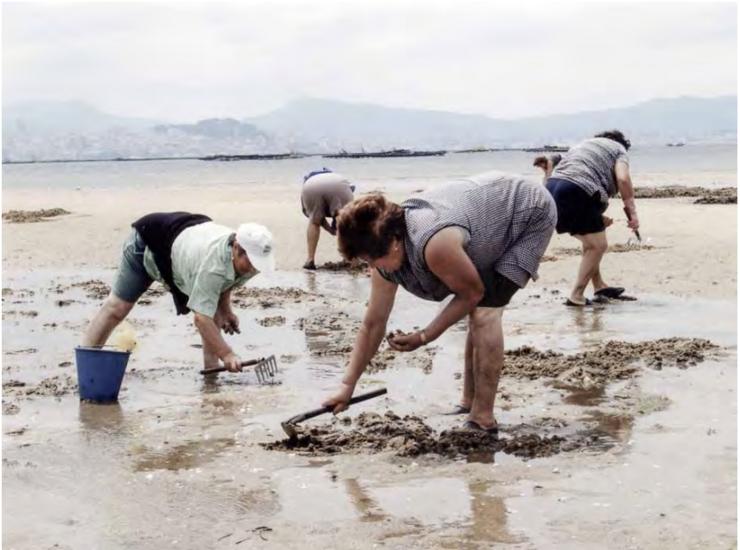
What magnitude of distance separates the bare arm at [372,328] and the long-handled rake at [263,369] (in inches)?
57.4

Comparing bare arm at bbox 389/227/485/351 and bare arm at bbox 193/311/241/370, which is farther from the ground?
bare arm at bbox 389/227/485/351

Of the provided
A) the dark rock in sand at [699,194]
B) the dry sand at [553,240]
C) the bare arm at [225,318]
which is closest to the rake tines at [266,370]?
the bare arm at [225,318]

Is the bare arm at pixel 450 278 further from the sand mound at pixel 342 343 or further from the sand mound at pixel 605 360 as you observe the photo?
the sand mound at pixel 342 343

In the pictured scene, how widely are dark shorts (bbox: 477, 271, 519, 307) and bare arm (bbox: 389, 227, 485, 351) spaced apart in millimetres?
219

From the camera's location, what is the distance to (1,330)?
8.18 m

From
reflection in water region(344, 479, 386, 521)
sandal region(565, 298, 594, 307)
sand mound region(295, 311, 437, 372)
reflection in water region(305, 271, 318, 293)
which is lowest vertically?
reflection in water region(344, 479, 386, 521)

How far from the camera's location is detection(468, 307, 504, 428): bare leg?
16.8 ft

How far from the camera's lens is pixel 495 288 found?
16.3 feet

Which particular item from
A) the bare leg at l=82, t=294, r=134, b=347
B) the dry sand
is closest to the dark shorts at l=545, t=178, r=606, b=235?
the dry sand

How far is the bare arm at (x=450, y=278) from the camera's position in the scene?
177 inches

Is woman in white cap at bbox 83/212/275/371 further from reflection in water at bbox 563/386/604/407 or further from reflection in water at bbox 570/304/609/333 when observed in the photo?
reflection in water at bbox 570/304/609/333

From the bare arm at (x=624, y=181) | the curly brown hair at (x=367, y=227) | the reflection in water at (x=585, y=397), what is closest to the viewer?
the curly brown hair at (x=367, y=227)

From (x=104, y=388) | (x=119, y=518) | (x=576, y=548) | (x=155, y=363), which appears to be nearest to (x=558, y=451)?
(x=576, y=548)

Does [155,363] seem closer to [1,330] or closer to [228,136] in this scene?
[1,330]
